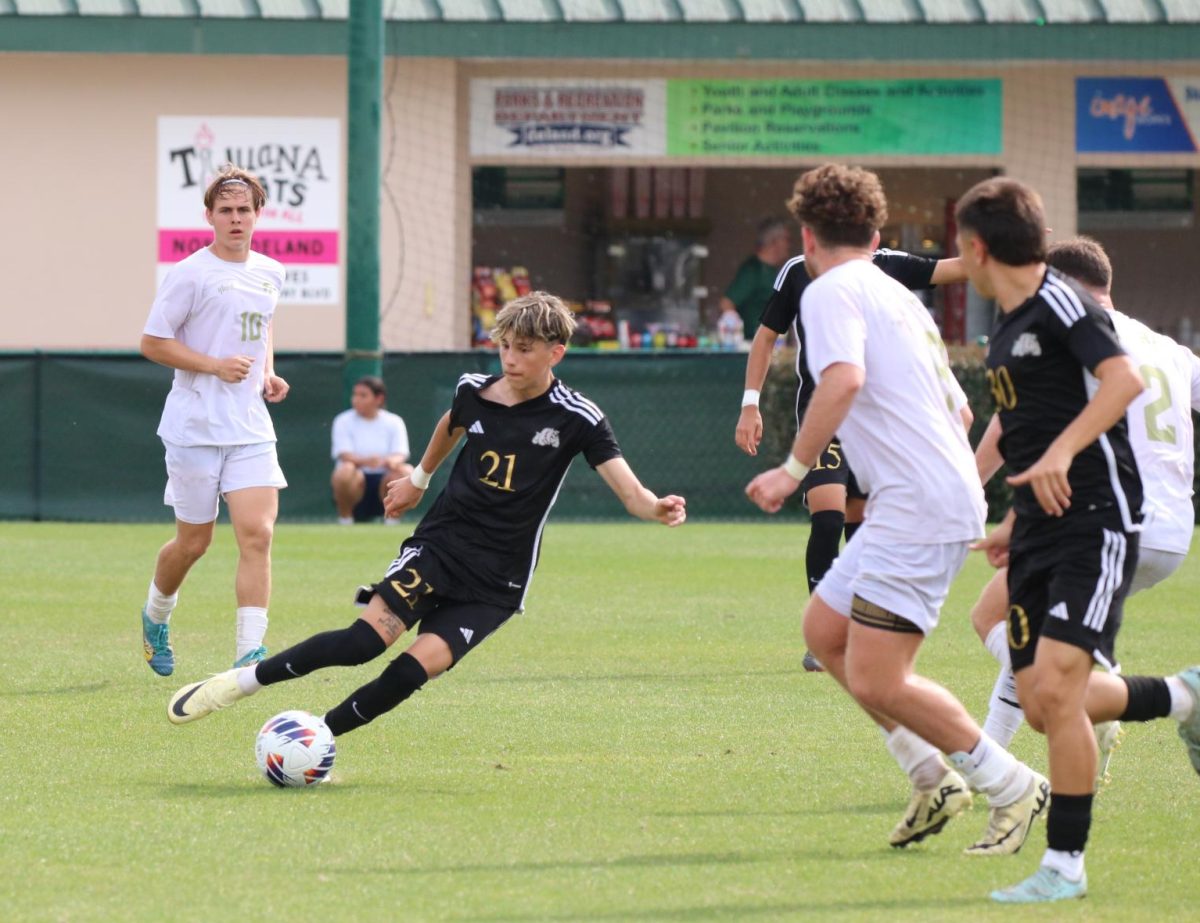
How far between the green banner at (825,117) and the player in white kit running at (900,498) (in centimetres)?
1541

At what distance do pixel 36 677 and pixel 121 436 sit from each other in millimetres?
8658

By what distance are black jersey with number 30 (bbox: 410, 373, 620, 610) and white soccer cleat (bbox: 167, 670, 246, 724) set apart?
32.0 inches

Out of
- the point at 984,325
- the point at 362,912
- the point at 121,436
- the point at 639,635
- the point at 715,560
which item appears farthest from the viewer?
the point at 984,325

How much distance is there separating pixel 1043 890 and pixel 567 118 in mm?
16378

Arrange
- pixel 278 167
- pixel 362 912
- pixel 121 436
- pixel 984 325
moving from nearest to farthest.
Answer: pixel 362 912
pixel 121 436
pixel 278 167
pixel 984 325

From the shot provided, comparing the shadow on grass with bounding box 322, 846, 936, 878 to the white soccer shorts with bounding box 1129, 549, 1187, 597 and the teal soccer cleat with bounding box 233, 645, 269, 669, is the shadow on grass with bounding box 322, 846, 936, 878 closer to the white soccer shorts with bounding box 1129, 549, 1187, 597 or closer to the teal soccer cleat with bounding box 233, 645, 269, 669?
the white soccer shorts with bounding box 1129, 549, 1187, 597

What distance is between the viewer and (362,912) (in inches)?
188

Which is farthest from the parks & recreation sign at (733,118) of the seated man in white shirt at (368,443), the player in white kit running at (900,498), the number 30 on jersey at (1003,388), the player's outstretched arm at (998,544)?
the number 30 on jersey at (1003,388)

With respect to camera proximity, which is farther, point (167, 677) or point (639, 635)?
point (639, 635)

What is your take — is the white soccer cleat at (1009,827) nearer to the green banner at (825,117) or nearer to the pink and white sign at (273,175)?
the pink and white sign at (273,175)

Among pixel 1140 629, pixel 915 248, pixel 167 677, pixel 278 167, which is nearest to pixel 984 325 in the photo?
pixel 915 248

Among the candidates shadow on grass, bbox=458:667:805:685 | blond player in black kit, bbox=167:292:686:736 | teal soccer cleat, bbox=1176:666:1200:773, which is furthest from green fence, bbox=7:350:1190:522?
teal soccer cleat, bbox=1176:666:1200:773

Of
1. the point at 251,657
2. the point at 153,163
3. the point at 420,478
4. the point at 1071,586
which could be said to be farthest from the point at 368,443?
the point at 1071,586

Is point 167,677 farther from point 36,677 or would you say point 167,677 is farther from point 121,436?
point 121,436
